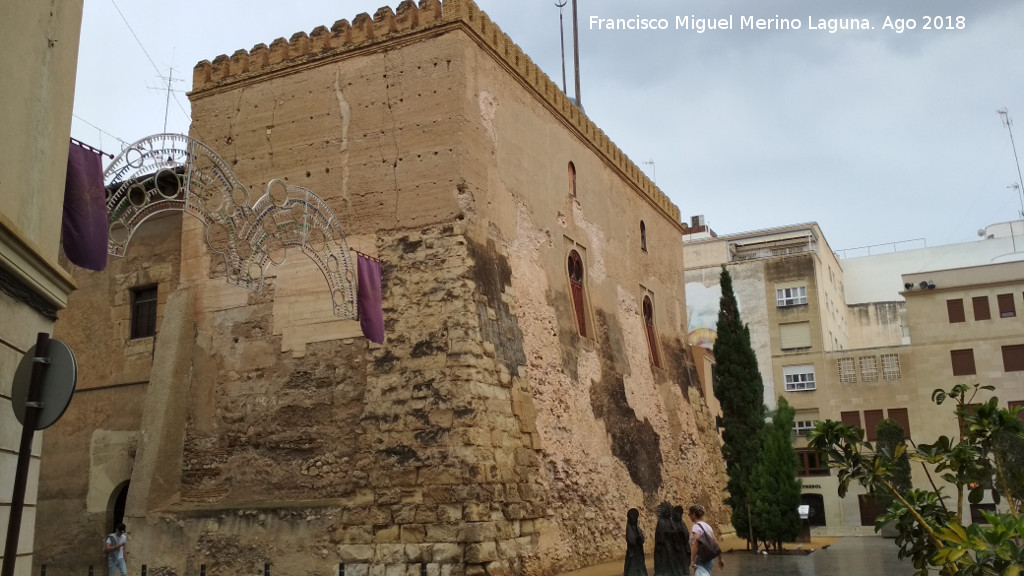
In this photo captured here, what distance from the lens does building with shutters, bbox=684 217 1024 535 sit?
32.7 metres

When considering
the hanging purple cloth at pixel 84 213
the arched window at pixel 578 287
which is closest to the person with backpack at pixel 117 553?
the hanging purple cloth at pixel 84 213

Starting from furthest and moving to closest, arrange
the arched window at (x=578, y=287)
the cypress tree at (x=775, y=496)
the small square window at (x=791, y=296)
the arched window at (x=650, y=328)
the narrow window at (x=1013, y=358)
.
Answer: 1. the small square window at (x=791, y=296)
2. the narrow window at (x=1013, y=358)
3. the arched window at (x=650, y=328)
4. the cypress tree at (x=775, y=496)
5. the arched window at (x=578, y=287)

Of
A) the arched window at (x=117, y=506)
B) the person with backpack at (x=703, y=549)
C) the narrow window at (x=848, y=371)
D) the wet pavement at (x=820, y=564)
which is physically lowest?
the wet pavement at (x=820, y=564)

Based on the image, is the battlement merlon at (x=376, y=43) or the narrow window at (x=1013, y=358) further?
the narrow window at (x=1013, y=358)

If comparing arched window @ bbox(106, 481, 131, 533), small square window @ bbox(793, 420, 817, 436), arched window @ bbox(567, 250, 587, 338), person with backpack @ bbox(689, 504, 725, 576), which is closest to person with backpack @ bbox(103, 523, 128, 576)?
arched window @ bbox(106, 481, 131, 533)

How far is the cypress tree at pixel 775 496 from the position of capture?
707 inches

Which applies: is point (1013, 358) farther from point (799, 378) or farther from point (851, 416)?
point (799, 378)

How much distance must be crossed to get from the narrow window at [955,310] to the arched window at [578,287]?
73.5 ft

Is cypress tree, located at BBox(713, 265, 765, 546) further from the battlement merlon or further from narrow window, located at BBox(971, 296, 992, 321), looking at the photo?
narrow window, located at BBox(971, 296, 992, 321)

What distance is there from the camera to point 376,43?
45.7 feet

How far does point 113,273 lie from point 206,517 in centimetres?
509

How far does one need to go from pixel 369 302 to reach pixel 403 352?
2.94ft

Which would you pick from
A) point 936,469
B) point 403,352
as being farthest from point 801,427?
point 936,469

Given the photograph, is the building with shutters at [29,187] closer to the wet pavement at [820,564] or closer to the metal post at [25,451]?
the metal post at [25,451]
